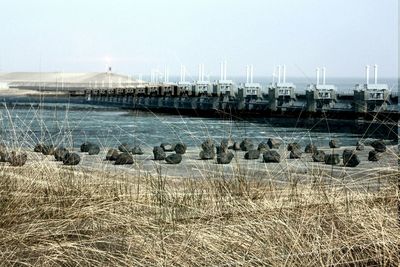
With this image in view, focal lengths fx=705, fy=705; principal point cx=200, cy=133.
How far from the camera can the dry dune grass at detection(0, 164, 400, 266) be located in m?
4.14

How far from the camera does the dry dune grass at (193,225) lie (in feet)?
13.6

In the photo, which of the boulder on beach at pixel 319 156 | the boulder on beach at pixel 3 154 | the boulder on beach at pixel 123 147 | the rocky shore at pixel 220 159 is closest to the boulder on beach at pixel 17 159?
the boulder on beach at pixel 3 154

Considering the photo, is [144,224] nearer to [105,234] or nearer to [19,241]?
[105,234]

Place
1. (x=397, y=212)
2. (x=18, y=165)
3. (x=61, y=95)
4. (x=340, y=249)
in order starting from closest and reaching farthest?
(x=340, y=249) → (x=397, y=212) → (x=18, y=165) → (x=61, y=95)

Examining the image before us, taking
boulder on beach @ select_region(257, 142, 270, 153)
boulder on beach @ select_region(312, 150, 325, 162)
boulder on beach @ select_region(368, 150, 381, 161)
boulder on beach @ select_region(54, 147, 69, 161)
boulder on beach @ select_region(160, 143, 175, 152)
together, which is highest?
boulder on beach @ select_region(54, 147, 69, 161)

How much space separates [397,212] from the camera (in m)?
5.05

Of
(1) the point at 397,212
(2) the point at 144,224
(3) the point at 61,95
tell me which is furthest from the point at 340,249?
(3) the point at 61,95

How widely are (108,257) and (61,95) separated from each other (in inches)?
3980

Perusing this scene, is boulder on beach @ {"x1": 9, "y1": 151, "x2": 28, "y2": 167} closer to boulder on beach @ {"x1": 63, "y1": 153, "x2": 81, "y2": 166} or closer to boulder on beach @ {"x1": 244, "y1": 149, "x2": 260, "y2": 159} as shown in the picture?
boulder on beach @ {"x1": 63, "y1": 153, "x2": 81, "y2": 166}

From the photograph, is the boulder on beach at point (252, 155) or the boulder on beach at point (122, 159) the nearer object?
the boulder on beach at point (122, 159)

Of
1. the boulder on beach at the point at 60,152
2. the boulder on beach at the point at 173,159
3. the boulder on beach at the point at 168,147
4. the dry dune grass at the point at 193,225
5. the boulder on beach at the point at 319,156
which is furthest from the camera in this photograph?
the boulder on beach at the point at 168,147

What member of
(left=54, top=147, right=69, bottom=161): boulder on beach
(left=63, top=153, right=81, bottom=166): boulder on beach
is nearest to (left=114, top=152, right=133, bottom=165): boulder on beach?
(left=54, top=147, right=69, bottom=161): boulder on beach

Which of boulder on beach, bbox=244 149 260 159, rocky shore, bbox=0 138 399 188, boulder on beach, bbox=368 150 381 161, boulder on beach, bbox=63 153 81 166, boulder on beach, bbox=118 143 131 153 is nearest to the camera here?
boulder on beach, bbox=63 153 81 166

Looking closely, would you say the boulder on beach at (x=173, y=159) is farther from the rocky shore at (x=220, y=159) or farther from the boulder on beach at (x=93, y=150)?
the boulder on beach at (x=93, y=150)
